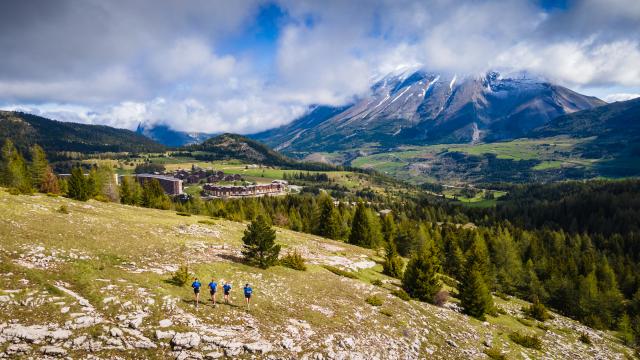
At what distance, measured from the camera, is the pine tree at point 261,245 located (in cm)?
4019

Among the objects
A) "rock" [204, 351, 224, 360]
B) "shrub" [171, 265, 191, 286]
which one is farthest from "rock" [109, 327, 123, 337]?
"shrub" [171, 265, 191, 286]

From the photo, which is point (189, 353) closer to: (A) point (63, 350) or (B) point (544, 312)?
(A) point (63, 350)

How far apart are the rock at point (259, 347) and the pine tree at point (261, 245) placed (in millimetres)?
16302

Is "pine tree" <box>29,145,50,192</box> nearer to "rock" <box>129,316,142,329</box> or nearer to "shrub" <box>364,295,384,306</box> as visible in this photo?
"rock" <box>129,316,142,329</box>

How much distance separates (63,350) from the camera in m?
19.2

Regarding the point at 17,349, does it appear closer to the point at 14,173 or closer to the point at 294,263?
the point at 294,263

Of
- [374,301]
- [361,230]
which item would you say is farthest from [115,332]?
[361,230]

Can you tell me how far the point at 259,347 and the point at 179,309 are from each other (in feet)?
21.2

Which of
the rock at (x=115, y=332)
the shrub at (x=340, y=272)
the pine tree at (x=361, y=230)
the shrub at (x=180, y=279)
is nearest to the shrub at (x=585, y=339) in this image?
the shrub at (x=340, y=272)

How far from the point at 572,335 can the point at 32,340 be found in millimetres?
60090

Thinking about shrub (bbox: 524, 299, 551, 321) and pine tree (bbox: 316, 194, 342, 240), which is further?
pine tree (bbox: 316, 194, 342, 240)

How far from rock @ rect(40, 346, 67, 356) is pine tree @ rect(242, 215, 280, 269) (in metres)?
22.0

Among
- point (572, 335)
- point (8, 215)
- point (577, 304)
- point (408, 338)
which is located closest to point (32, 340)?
point (8, 215)

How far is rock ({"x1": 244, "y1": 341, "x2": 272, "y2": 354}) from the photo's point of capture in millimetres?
23000
